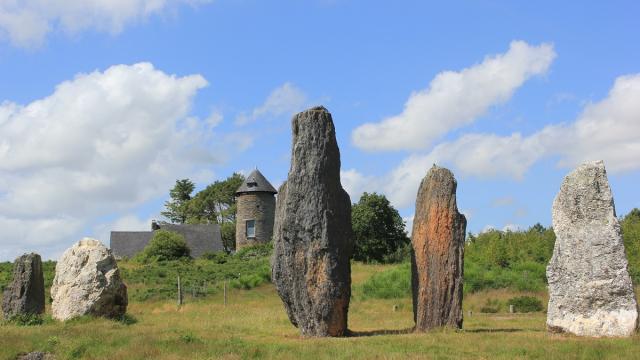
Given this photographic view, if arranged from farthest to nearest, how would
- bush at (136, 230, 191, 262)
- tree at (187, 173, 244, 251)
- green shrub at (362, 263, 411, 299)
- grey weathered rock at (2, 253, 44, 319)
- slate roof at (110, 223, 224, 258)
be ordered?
tree at (187, 173, 244, 251), slate roof at (110, 223, 224, 258), bush at (136, 230, 191, 262), green shrub at (362, 263, 411, 299), grey weathered rock at (2, 253, 44, 319)

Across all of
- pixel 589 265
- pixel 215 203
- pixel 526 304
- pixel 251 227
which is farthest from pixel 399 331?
pixel 215 203

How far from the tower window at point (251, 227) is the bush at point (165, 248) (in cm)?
861

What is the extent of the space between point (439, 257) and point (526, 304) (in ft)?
36.8

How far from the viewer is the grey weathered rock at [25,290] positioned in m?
24.0

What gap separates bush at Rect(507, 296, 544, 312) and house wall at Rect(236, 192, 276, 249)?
1680 inches

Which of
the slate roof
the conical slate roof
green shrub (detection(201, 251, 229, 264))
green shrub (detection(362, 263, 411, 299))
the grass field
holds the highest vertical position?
the conical slate roof

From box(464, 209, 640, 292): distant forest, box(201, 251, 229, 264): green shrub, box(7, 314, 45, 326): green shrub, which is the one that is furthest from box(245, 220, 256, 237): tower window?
box(7, 314, 45, 326): green shrub

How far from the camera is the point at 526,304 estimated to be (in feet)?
94.4

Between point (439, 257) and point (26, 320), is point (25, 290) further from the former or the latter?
point (439, 257)

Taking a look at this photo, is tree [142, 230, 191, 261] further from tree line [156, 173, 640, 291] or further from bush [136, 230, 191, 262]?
tree line [156, 173, 640, 291]

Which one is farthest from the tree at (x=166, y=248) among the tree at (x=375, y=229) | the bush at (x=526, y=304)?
the bush at (x=526, y=304)

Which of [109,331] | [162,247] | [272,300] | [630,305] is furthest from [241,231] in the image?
[630,305]

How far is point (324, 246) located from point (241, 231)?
52468 mm

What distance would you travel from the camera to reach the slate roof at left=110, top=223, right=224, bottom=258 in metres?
68.9
